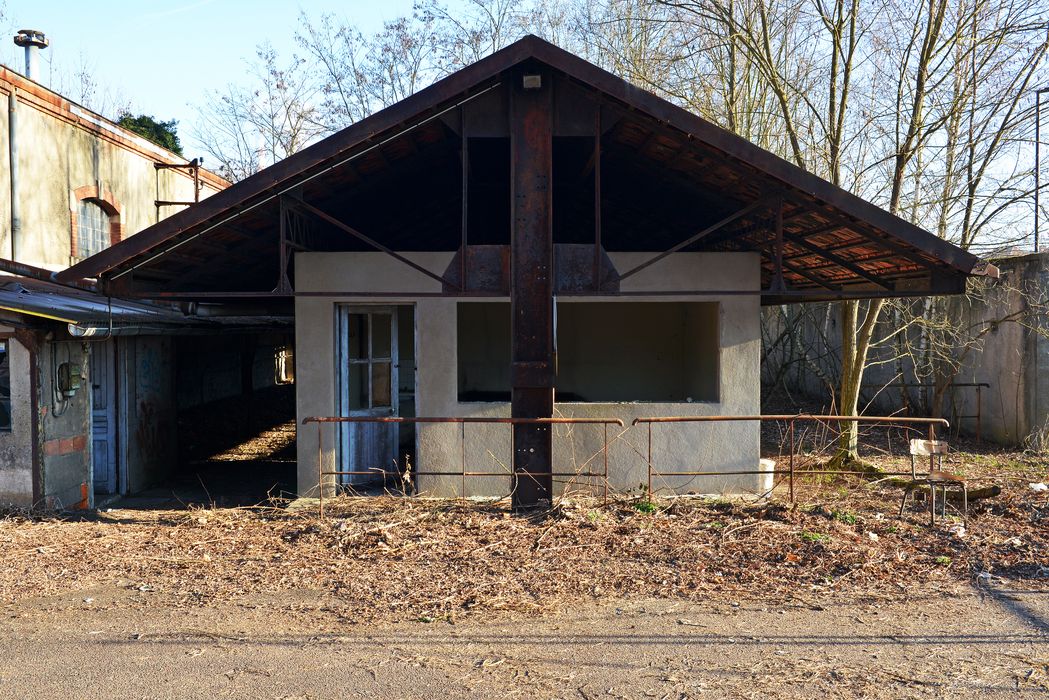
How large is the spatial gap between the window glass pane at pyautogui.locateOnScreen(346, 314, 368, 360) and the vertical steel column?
8.66 ft

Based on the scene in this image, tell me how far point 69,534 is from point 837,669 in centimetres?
668

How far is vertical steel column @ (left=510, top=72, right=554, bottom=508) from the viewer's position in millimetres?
7727

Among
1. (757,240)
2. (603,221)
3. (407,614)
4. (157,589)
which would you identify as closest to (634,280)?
(757,240)

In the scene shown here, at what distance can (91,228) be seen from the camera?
1515 centimetres

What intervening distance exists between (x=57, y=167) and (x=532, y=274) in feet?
33.3

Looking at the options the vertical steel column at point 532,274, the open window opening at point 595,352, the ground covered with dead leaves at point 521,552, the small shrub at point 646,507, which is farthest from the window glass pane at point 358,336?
the open window opening at point 595,352

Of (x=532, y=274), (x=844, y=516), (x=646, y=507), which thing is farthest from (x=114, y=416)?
(x=844, y=516)

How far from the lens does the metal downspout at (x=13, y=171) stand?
1248cm

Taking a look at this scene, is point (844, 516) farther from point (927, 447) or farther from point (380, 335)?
point (380, 335)

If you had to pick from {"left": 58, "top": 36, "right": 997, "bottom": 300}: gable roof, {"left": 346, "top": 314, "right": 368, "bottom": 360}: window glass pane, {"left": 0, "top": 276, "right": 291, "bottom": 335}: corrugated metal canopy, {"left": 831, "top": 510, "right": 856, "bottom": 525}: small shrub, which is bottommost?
{"left": 831, "top": 510, "right": 856, "bottom": 525}: small shrub

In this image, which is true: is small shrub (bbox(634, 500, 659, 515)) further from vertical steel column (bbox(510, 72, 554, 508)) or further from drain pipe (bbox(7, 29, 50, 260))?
drain pipe (bbox(7, 29, 50, 260))

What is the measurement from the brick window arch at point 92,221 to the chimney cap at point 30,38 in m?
3.54

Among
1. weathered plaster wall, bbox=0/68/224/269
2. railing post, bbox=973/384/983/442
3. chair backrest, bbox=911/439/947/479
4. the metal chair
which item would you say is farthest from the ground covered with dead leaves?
weathered plaster wall, bbox=0/68/224/269

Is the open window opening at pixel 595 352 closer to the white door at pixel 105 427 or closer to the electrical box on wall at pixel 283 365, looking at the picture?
the white door at pixel 105 427
